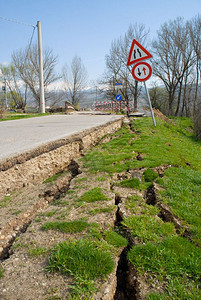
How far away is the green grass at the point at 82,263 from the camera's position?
1.62 metres

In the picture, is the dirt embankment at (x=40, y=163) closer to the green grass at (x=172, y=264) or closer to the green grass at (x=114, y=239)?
the green grass at (x=114, y=239)

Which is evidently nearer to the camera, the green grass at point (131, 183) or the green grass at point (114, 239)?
the green grass at point (114, 239)

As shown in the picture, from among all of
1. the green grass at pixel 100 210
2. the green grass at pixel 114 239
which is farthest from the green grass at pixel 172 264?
the green grass at pixel 100 210

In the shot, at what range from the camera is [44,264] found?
6.00ft

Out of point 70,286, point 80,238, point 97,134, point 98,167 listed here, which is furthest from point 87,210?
point 97,134

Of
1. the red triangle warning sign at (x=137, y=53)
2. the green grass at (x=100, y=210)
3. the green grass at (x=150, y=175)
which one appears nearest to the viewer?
the green grass at (x=100, y=210)

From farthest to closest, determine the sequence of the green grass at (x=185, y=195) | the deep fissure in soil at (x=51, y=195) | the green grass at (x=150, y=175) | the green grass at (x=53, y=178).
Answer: the green grass at (x=53, y=178)
the green grass at (x=150, y=175)
the green grass at (x=185, y=195)
the deep fissure in soil at (x=51, y=195)

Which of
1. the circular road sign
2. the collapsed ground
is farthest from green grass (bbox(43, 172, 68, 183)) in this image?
the circular road sign

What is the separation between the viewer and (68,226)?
2.30 meters

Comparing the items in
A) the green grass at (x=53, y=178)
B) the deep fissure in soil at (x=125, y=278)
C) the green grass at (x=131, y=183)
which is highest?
the green grass at (x=131, y=183)

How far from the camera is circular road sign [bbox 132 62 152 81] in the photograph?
699 cm

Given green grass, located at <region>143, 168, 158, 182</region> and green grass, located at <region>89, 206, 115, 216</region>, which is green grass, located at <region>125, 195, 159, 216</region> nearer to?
green grass, located at <region>89, 206, 115, 216</region>

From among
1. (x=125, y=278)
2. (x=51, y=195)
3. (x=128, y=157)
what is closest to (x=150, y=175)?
(x=128, y=157)

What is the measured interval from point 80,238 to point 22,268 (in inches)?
21.7
